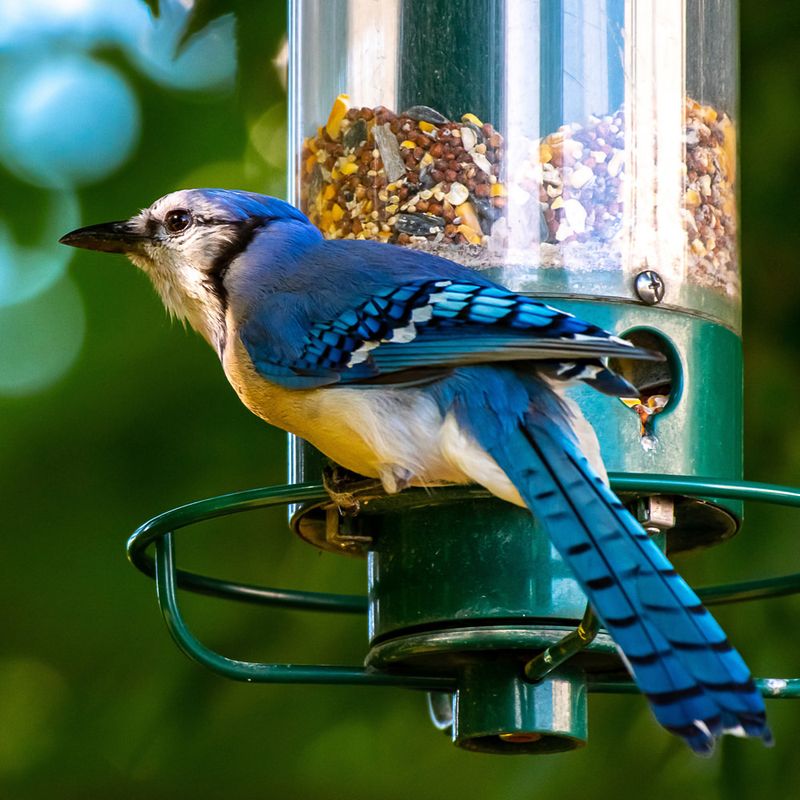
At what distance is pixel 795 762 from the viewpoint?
5461 millimetres

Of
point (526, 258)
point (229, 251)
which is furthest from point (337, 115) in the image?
point (526, 258)

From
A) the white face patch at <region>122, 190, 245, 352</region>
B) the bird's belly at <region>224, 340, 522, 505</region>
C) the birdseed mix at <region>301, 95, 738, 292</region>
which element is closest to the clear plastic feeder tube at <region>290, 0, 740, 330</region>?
the birdseed mix at <region>301, 95, 738, 292</region>

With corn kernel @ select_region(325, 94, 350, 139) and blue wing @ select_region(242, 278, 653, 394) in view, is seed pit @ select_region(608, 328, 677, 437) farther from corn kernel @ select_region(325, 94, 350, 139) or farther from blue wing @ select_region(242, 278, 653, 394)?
corn kernel @ select_region(325, 94, 350, 139)

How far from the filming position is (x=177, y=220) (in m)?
4.93

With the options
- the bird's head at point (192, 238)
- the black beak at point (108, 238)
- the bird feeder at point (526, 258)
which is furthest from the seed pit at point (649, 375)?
the black beak at point (108, 238)

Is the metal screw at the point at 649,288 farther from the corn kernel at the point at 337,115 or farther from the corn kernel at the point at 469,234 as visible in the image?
the corn kernel at the point at 337,115

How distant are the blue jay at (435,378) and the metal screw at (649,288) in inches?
17.9

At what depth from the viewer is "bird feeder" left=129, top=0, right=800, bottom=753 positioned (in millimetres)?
4465

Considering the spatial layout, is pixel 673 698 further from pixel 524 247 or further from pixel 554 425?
pixel 524 247

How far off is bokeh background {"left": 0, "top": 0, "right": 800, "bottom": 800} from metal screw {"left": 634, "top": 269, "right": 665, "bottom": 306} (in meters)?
1.08

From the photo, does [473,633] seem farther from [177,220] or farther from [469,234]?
[177,220]

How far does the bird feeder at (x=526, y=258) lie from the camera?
14.6 ft

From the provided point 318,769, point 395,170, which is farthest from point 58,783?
point 395,170

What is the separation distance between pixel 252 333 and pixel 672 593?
1431 mm
